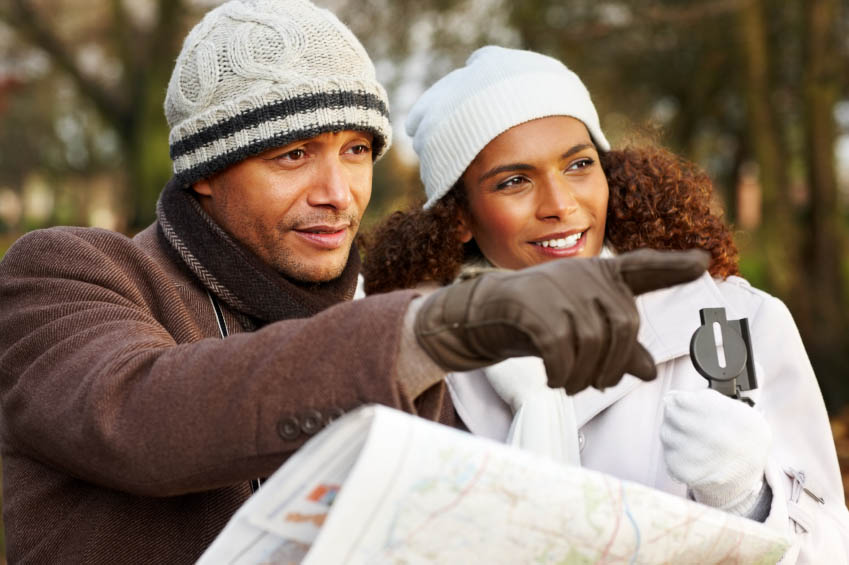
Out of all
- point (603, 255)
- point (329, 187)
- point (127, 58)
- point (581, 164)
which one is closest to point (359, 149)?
point (329, 187)

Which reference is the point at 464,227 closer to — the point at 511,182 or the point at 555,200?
the point at 511,182

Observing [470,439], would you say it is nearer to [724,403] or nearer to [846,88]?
[724,403]

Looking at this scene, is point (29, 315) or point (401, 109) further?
point (401, 109)

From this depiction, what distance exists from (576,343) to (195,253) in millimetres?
1371

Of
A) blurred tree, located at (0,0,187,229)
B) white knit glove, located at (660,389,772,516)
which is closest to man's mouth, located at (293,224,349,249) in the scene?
white knit glove, located at (660,389,772,516)

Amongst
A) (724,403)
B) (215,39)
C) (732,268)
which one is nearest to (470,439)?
(724,403)

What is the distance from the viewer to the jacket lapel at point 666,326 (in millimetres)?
2496

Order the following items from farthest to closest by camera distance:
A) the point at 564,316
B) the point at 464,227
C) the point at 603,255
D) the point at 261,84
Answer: the point at 464,227 < the point at 603,255 < the point at 261,84 < the point at 564,316

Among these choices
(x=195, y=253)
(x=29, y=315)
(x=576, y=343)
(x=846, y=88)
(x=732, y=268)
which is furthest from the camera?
(x=846, y=88)

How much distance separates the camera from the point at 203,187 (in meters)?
2.62

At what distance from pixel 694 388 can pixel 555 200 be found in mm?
665

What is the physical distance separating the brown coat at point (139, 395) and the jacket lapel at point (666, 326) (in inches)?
37.5

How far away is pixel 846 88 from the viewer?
10992 mm

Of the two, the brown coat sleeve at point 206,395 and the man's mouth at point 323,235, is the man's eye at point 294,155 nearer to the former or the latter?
the man's mouth at point 323,235
